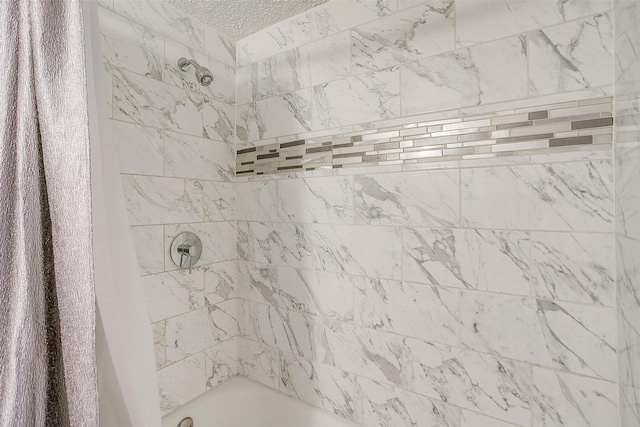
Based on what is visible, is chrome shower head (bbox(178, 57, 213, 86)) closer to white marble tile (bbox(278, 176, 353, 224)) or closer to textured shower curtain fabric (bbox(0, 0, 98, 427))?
white marble tile (bbox(278, 176, 353, 224))

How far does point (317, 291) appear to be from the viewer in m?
1.47

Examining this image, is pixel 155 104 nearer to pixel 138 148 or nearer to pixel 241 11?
pixel 138 148

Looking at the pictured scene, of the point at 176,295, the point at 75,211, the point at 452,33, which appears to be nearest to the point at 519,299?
the point at 452,33

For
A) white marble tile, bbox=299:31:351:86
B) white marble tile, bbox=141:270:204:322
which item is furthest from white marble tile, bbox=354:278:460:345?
white marble tile, bbox=299:31:351:86

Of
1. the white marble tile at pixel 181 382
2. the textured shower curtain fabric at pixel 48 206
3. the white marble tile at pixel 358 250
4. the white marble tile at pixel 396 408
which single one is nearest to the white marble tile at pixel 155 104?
the textured shower curtain fabric at pixel 48 206

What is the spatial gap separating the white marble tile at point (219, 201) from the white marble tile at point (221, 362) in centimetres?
69

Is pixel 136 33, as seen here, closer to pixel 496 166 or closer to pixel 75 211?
pixel 75 211

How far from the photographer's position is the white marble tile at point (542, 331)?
0.91 m

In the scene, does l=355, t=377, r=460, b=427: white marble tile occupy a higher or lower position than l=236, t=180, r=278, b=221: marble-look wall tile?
lower

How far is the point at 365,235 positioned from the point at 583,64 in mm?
892

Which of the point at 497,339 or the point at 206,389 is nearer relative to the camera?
the point at 497,339

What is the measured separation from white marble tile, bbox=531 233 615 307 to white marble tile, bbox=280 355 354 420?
0.86 metres

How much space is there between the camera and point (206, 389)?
1608 mm

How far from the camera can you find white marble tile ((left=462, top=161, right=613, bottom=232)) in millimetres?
912
